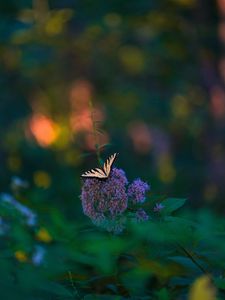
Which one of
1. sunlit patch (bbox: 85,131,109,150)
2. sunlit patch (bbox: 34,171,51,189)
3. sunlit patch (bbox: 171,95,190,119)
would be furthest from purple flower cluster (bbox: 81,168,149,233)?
sunlit patch (bbox: 171,95,190,119)

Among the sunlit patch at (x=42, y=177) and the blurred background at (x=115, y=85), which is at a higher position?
the blurred background at (x=115, y=85)

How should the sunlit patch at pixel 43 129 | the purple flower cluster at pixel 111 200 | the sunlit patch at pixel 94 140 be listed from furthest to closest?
the sunlit patch at pixel 43 129 < the sunlit patch at pixel 94 140 < the purple flower cluster at pixel 111 200

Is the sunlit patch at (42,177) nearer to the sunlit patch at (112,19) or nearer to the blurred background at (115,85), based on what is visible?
the blurred background at (115,85)

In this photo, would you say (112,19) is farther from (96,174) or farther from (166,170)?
(96,174)

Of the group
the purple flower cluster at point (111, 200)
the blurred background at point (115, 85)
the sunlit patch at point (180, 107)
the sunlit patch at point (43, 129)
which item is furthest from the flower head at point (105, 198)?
the sunlit patch at point (180, 107)

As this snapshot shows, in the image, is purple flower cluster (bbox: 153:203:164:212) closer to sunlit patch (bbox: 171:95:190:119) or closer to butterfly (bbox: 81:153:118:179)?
butterfly (bbox: 81:153:118:179)

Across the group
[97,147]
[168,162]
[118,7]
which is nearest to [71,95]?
[168,162]

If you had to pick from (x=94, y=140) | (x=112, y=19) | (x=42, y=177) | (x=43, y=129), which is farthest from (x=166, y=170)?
(x=94, y=140)
